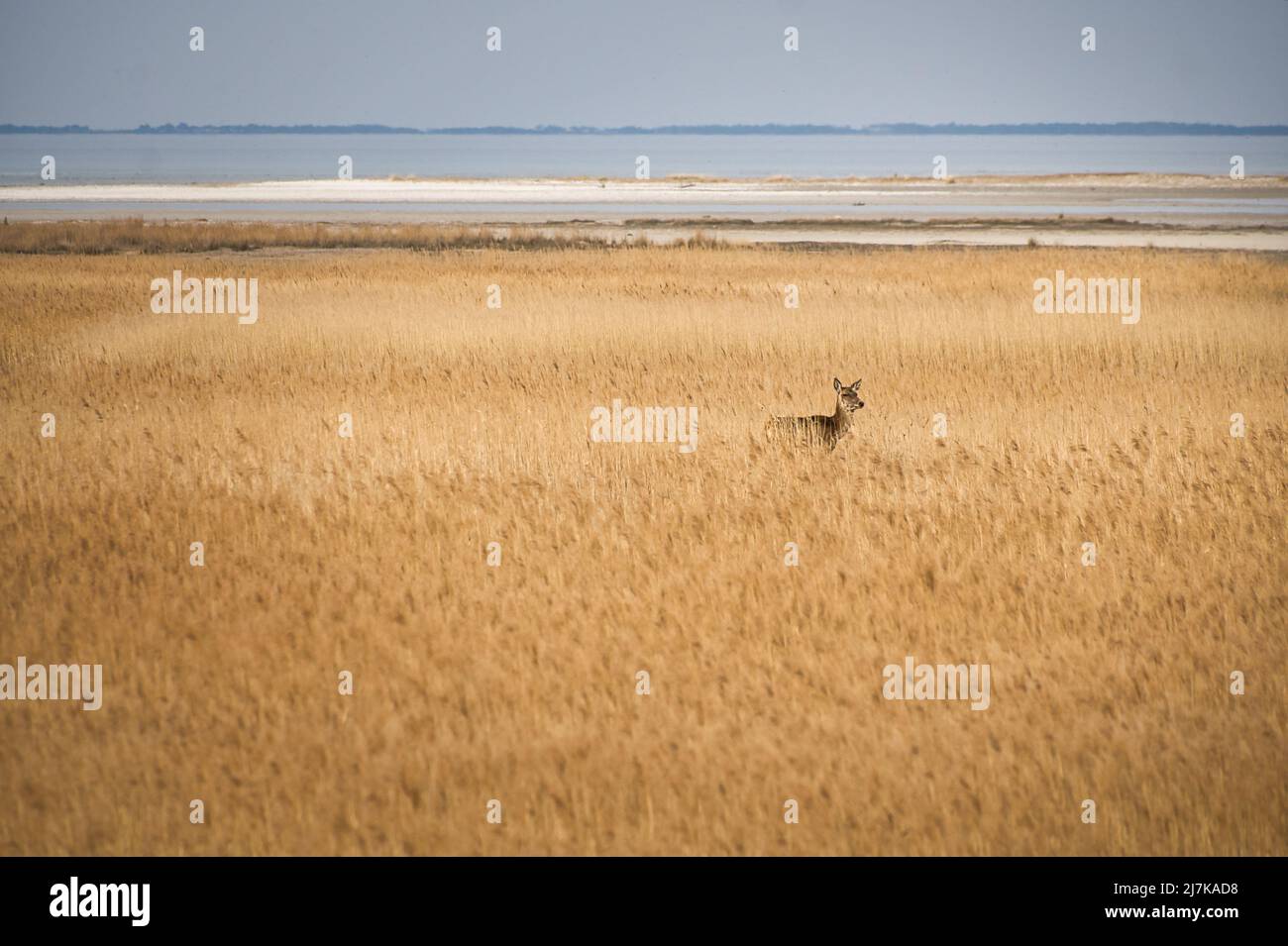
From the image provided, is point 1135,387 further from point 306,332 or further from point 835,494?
point 306,332

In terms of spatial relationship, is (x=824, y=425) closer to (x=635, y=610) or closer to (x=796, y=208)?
(x=635, y=610)

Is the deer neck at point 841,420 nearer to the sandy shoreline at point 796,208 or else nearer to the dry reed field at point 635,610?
the dry reed field at point 635,610

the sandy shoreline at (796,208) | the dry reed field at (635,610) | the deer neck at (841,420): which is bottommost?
the dry reed field at (635,610)

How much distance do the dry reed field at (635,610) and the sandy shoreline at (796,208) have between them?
3298cm

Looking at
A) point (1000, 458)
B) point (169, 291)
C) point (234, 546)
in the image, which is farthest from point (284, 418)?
point (169, 291)

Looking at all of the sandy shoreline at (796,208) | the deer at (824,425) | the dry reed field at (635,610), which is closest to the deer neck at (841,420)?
the deer at (824,425)

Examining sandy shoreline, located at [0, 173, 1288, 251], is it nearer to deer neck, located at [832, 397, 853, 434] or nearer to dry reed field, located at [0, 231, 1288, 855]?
dry reed field, located at [0, 231, 1288, 855]

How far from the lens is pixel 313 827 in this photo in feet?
18.3

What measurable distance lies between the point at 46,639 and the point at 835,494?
659 cm

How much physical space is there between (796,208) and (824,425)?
2648 inches

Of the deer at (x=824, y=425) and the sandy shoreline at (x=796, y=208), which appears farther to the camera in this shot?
the sandy shoreline at (x=796, y=208)

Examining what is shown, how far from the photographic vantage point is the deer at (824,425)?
40.6 feet

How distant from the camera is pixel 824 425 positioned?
1270cm

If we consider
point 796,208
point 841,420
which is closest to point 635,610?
point 841,420
